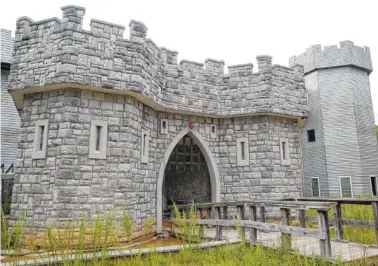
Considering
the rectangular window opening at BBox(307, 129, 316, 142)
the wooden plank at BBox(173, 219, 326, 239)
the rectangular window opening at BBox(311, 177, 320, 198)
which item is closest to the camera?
the wooden plank at BBox(173, 219, 326, 239)

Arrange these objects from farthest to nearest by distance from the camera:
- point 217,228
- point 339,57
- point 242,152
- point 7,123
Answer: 1. point 339,57
2. point 7,123
3. point 242,152
4. point 217,228

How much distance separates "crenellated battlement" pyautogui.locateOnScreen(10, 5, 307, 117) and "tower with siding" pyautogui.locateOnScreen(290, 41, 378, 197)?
468cm

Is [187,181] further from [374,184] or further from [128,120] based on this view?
[374,184]

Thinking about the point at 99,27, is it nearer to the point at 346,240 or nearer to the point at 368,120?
the point at 346,240

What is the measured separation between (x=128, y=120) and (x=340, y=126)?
32.0 feet

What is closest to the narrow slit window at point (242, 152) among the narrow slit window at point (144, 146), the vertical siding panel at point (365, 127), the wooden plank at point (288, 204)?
the wooden plank at point (288, 204)

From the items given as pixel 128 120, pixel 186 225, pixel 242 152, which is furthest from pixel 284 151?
pixel 186 225

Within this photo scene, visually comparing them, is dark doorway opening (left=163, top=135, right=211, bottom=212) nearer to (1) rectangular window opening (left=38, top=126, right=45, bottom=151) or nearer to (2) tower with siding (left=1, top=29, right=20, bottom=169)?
(1) rectangular window opening (left=38, top=126, right=45, bottom=151)

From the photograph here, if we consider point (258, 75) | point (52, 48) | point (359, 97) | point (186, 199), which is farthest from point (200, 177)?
point (359, 97)

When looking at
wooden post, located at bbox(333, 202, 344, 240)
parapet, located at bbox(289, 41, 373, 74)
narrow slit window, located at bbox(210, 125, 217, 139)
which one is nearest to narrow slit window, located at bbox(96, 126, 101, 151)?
narrow slit window, located at bbox(210, 125, 217, 139)

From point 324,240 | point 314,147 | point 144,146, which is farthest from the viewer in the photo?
point 314,147

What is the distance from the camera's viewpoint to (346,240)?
5371 millimetres

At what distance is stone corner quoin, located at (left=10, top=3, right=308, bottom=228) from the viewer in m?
6.23

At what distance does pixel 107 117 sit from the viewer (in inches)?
264
